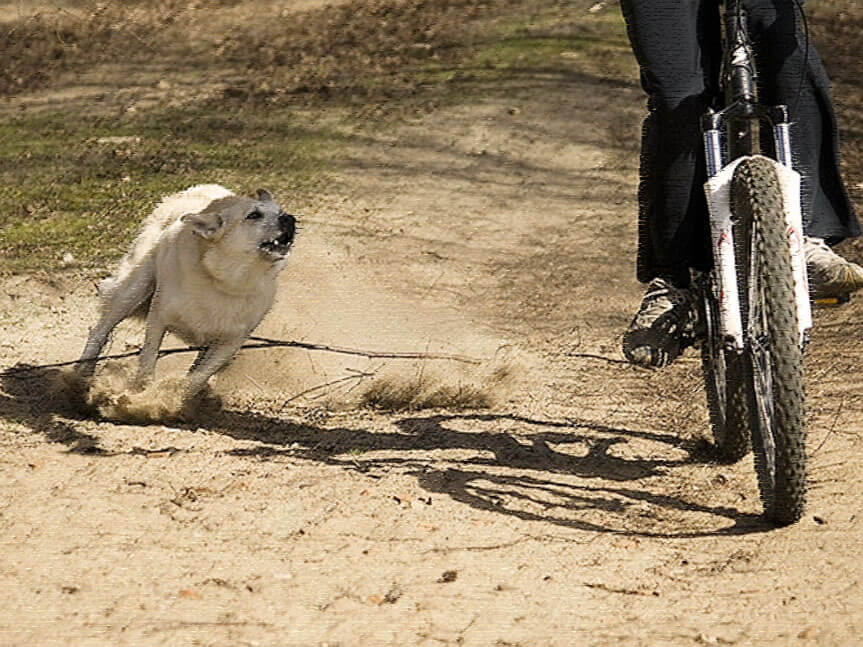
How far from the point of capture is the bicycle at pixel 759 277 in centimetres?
381

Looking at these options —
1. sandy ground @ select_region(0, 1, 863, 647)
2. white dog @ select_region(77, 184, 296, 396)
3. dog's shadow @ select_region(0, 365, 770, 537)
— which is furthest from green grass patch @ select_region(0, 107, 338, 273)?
dog's shadow @ select_region(0, 365, 770, 537)

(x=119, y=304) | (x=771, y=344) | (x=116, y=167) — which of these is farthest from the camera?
(x=116, y=167)

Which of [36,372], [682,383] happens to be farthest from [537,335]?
[36,372]

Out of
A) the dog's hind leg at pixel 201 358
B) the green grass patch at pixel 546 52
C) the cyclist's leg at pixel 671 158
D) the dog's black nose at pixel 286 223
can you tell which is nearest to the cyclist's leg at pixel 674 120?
the cyclist's leg at pixel 671 158

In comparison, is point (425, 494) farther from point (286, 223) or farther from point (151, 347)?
point (151, 347)

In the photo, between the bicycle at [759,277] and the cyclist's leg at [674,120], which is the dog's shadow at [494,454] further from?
the cyclist's leg at [674,120]

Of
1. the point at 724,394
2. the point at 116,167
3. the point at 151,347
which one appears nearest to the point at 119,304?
the point at 151,347

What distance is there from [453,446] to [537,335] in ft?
6.76

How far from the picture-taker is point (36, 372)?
660cm

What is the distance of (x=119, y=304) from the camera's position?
648 centimetres

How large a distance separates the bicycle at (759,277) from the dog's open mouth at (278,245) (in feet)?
6.87

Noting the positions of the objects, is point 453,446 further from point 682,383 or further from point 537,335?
point 537,335

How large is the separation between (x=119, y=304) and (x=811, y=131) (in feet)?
11.3

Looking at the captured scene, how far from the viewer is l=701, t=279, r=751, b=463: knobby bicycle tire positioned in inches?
177
